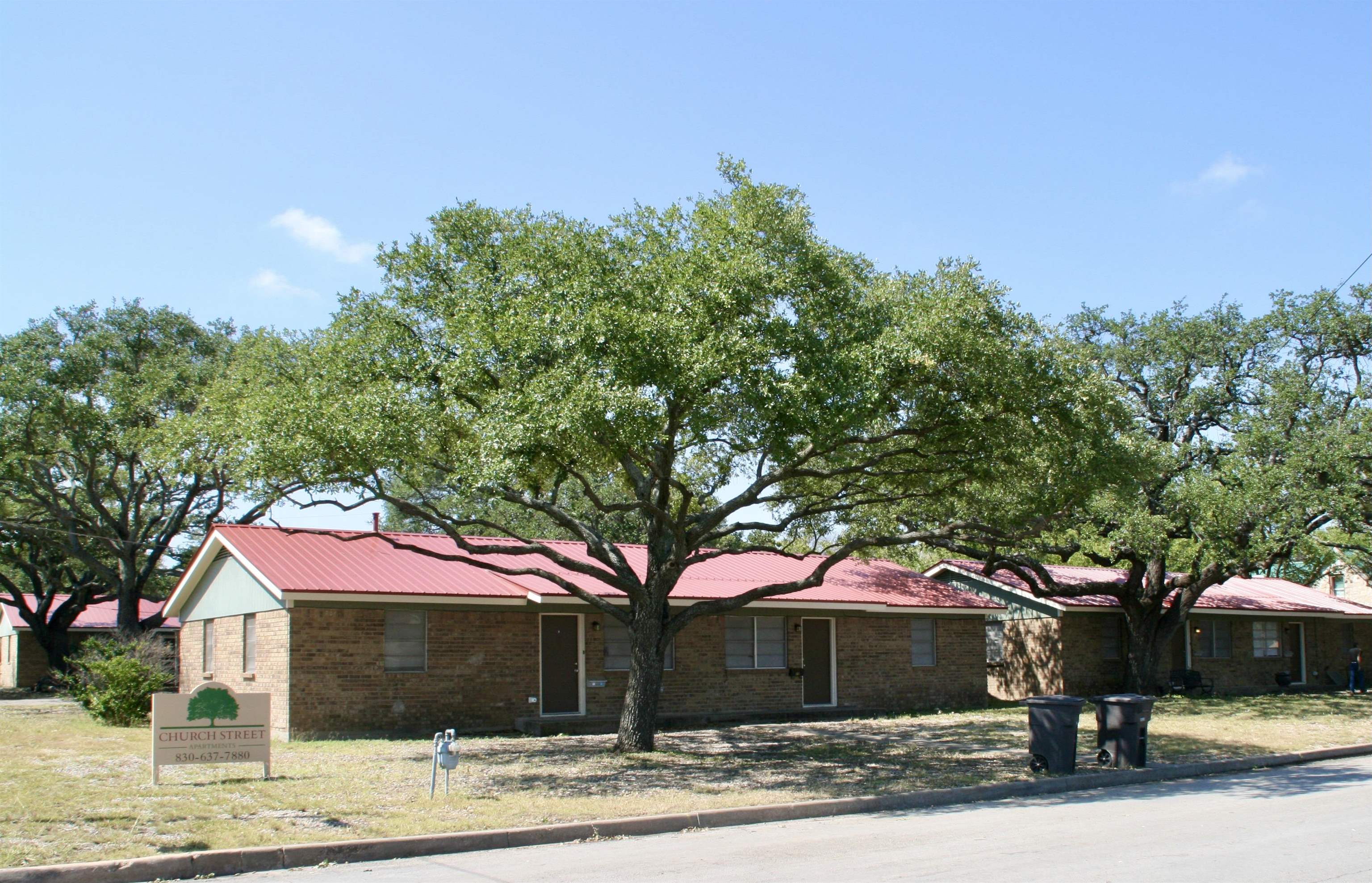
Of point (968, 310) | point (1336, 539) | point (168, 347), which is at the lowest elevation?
point (1336, 539)

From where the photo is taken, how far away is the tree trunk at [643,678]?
17.2m

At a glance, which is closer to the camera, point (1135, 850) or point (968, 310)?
point (1135, 850)

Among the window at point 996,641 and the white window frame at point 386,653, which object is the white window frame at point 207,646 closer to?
the white window frame at point 386,653

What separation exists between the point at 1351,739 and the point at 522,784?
50.3 ft

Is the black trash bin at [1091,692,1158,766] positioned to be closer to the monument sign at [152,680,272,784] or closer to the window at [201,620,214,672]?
the monument sign at [152,680,272,784]

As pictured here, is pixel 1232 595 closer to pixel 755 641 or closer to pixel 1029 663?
pixel 1029 663

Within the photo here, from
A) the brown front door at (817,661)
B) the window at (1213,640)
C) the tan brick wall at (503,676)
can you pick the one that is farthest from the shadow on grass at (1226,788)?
the window at (1213,640)

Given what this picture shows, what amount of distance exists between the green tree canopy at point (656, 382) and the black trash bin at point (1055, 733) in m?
3.26

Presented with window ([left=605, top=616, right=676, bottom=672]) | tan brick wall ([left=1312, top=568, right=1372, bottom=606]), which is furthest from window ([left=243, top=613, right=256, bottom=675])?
tan brick wall ([left=1312, top=568, right=1372, bottom=606])

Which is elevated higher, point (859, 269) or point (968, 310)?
point (859, 269)

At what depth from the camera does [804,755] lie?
17.7 m

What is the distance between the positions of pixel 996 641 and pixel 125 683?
22.5m

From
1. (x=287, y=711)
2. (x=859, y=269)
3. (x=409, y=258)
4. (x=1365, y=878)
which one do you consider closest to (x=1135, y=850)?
(x=1365, y=878)

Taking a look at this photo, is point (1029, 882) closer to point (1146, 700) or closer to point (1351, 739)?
point (1146, 700)
